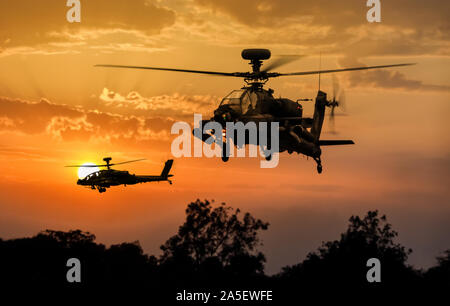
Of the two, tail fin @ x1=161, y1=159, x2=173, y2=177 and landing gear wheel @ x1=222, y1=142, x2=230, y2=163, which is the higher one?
tail fin @ x1=161, y1=159, x2=173, y2=177

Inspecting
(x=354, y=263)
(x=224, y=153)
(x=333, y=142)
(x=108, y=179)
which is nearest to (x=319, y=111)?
(x=333, y=142)

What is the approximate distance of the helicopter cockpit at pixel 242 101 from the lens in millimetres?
43812

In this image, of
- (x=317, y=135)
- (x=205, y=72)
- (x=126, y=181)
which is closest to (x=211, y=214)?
(x=126, y=181)

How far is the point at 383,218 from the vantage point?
107375mm

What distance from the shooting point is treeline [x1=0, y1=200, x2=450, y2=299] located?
93500mm

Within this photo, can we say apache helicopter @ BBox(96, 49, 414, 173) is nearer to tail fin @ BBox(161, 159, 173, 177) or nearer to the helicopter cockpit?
the helicopter cockpit

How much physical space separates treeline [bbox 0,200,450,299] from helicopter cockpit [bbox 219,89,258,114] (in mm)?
51570

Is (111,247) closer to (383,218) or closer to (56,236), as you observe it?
(56,236)

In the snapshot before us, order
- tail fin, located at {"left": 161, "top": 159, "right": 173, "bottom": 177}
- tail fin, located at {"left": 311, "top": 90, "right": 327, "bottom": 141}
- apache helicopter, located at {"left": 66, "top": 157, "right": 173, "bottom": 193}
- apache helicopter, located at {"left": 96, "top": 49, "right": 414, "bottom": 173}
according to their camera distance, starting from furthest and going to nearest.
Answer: tail fin, located at {"left": 161, "top": 159, "right": 173, "bottom": 177}
apache helicopter, located at {"left": 66, "top": 157, "right": 173, "bottom": 193}
tail fin, located at {"left": 311, "top": 90, "right": 327, "bottom": 141}
apache helicopter, located at {"left": 96, "top": 49, "right": 414, "bottom": 173}

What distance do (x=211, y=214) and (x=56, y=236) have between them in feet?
67.8

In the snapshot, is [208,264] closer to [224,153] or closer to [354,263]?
[354,263]

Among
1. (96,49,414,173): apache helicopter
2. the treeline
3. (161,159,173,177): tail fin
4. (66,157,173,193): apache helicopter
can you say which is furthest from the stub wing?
the treeline
